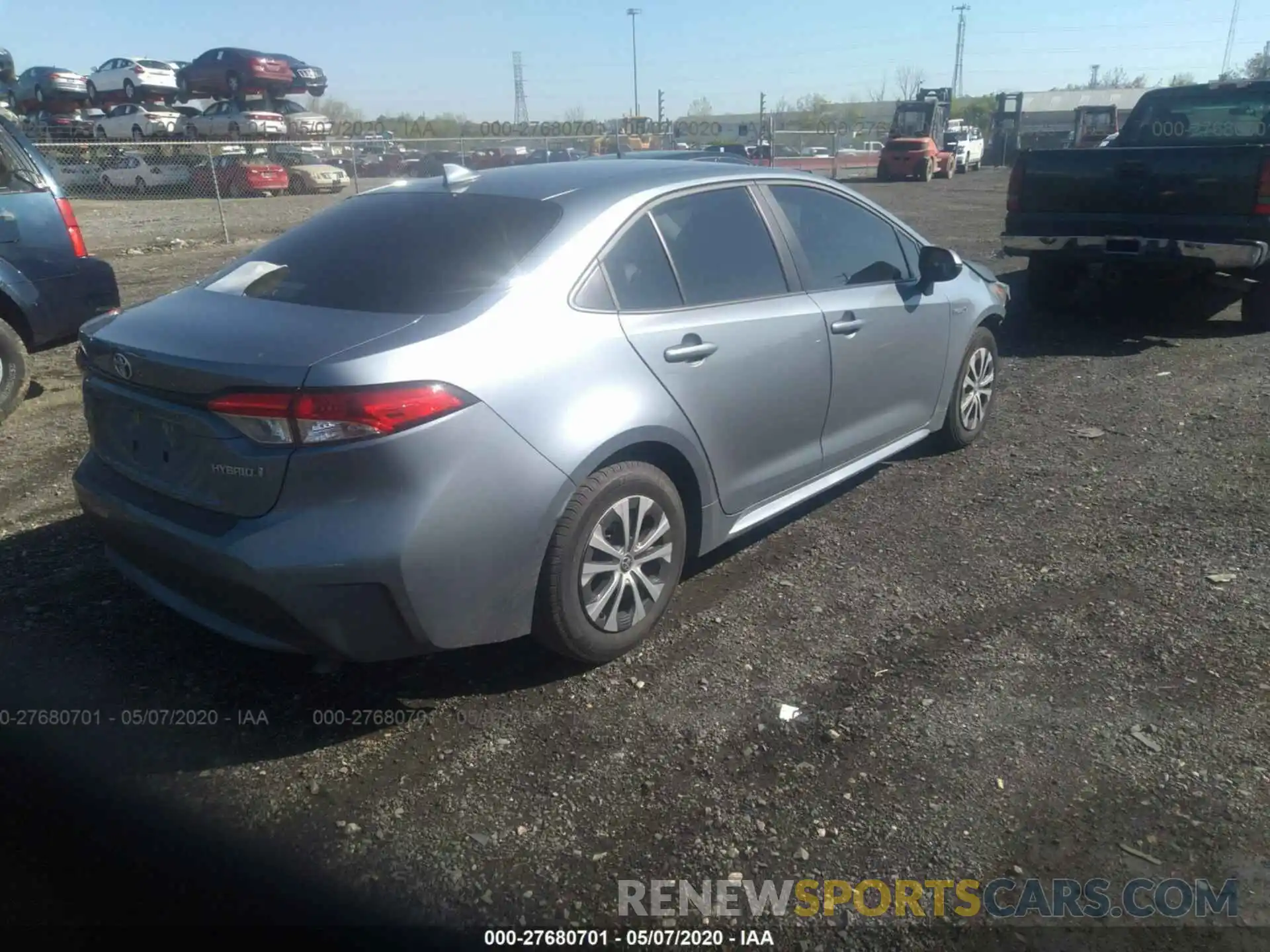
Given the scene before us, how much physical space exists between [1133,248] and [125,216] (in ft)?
61.0

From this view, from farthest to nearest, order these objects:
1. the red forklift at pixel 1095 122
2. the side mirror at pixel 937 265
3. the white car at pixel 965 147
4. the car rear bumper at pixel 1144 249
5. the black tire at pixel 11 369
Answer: the white car at pixel 965 147 → the red forklift at pixel 1095 122 → the car rear bumper at pixel 1144 249 → the black tire at pixel 11 369 → the side mirror at pixel 937 265

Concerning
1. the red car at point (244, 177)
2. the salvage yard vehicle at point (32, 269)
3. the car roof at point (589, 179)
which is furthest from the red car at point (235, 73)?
the car roof at point (589, 179)

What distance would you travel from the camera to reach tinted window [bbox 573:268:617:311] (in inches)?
131

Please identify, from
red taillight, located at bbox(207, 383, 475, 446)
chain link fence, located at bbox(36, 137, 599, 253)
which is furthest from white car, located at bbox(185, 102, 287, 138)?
red taillight, located at bbox(207, 383, 475, 446)

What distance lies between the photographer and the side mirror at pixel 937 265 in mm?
4922

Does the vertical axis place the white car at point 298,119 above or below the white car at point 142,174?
above

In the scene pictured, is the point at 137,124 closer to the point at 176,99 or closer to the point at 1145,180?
the point at 176,99

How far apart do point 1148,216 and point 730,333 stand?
608 centimetres

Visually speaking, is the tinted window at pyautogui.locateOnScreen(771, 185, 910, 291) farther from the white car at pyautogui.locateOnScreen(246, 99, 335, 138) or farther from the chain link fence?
the white car at pyautogui.locateOnScreen(246, 99, 335, 138)

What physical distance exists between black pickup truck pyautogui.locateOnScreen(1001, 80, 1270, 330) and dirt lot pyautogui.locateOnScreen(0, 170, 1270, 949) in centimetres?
361

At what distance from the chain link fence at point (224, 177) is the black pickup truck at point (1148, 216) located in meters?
10.0

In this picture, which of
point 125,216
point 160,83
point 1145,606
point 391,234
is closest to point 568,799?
point 391,234

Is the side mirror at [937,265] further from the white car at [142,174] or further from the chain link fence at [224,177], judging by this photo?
the white car at [142,174]

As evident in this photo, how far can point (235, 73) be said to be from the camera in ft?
99.4
